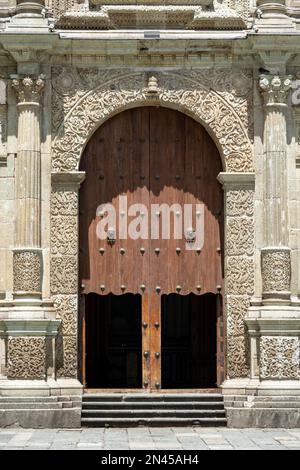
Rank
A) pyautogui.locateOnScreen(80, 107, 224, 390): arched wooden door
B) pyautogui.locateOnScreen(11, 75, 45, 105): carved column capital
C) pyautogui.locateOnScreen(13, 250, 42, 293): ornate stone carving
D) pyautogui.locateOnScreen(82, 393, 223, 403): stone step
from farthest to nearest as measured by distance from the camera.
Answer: pyautogui.locateOnScreen(80, 107, 224, 390): arched wooden door < pyautogui.locateOnScreen(11, 75, 45, 105): carved column capital < pyautogui.locateOnScreen(82, 393, 223, 403): stone step < pyautogui.locateOnScreen(13, 250, 42, 293): ornate stone carving

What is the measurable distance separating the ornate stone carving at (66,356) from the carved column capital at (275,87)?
15.9ft

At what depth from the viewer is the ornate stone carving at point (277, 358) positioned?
17.2 metres

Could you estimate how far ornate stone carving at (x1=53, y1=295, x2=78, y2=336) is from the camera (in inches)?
694

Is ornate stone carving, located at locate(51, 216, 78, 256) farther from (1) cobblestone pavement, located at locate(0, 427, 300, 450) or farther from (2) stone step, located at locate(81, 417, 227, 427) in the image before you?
(1) cobblestone pavement, located at locate(0, 427, 300, 450)

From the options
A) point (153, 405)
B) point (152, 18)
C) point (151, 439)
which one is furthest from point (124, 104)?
point (151, 439)

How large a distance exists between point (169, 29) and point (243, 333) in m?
4.95

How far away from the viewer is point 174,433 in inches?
648

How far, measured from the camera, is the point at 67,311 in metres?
17.7

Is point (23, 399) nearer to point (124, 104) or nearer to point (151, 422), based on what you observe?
point (151, 422)

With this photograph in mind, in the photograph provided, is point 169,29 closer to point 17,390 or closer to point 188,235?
point 188,235

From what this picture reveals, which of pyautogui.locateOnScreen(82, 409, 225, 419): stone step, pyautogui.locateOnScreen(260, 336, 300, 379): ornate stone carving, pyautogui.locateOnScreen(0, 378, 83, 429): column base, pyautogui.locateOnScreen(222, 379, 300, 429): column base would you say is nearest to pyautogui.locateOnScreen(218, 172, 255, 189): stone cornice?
pyautogui.locateOnScreen(260, 336, 300, 379): ornate stone carving

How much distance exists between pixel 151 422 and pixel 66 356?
5.54ft

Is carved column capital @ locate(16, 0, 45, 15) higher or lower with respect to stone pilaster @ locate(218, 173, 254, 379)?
higher

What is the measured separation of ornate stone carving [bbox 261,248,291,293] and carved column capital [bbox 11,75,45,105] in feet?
14.1
